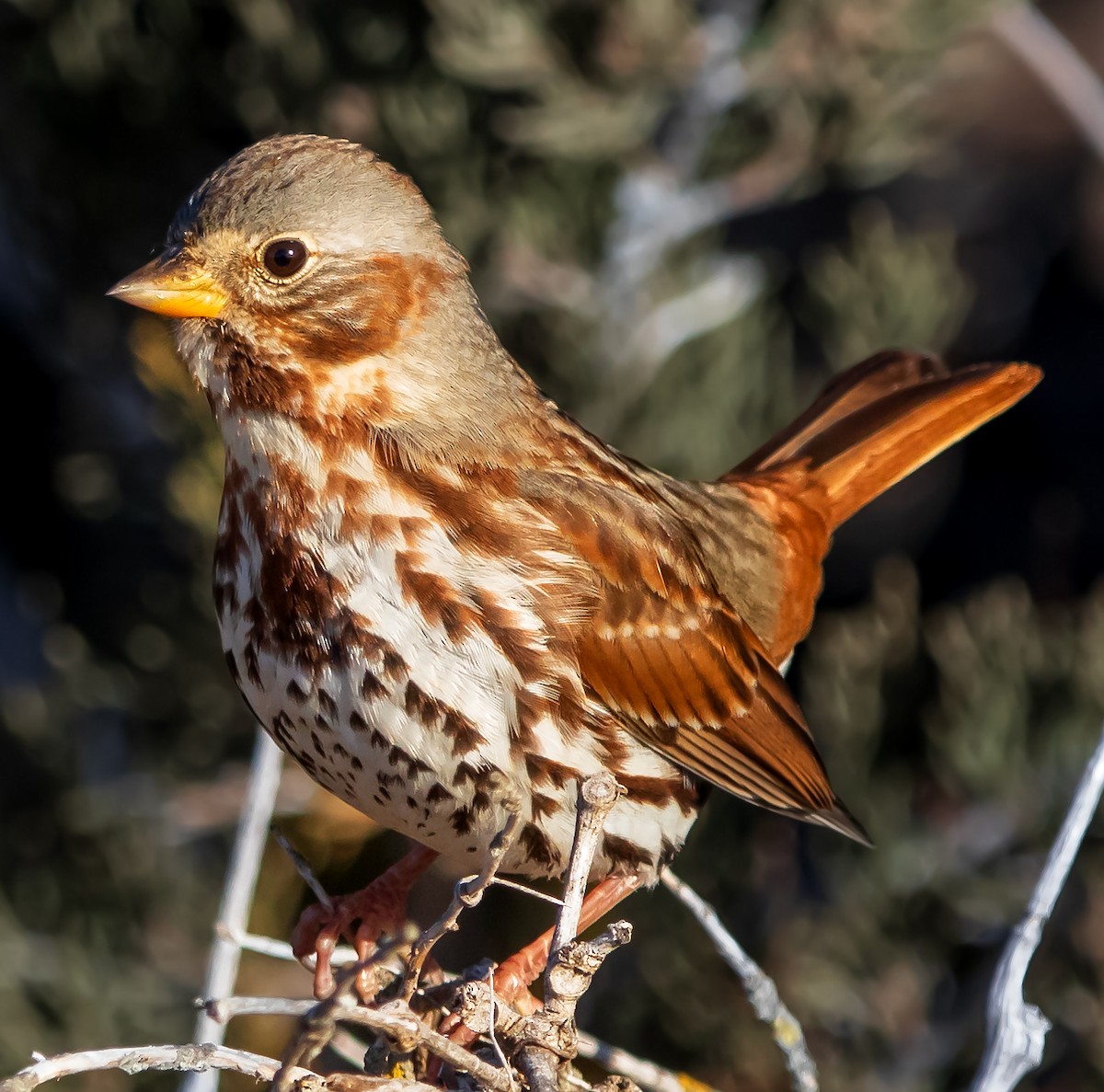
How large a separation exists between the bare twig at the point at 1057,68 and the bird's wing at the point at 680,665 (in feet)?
7.33

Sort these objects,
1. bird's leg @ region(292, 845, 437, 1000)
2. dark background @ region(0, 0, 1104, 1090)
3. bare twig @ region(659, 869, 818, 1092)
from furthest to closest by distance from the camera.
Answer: dark background @ region(0, 0, 1104, 1090) → bird's leg @ region(292, 845, 437, 1000) → bare twig @ region(659, 869, 818, 1092)

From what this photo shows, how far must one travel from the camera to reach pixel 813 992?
4648 mm

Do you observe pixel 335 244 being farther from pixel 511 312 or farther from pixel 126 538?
pixel 126 538

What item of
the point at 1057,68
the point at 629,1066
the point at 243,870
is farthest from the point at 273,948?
the point at 1057,68

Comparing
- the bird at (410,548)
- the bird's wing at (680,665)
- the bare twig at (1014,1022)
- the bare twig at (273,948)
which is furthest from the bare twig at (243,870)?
the bare twig at (1014,1022)

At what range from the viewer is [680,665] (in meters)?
3.33

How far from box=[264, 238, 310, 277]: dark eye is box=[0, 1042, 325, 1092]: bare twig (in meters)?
1.39

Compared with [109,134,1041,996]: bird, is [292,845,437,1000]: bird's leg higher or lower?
lower

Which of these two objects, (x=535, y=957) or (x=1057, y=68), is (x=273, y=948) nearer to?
(x=535, y=957)

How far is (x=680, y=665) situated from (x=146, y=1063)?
5.30ft

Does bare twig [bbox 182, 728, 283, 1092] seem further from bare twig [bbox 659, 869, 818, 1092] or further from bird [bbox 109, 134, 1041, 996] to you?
bare twig [bbox 659, 869, 818, 1092]

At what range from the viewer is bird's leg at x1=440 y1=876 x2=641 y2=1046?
10.3 feet

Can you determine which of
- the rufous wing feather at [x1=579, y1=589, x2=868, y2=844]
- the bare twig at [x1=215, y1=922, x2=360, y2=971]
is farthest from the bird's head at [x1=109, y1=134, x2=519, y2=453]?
the bare twig at [x1=215, y1=922, x2=360, y2=971]

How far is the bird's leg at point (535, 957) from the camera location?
10.3ft
